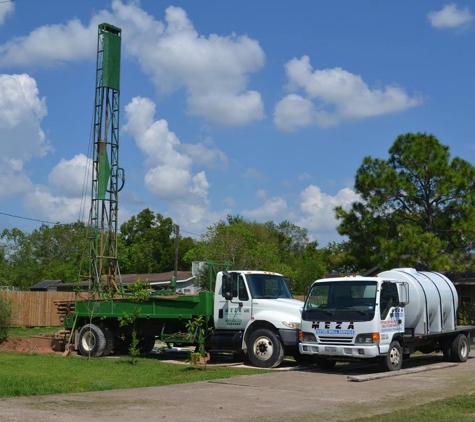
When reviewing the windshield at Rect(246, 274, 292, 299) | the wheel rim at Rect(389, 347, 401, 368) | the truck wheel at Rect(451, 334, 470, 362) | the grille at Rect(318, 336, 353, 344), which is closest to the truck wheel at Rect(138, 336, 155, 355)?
the windshield at Rect(246, 274, 292, 299)

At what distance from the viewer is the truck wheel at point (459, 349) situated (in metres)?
19.2

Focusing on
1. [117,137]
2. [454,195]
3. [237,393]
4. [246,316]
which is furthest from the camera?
[454,195]

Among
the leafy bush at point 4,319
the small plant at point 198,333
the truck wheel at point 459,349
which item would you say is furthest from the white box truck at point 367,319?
the leafy bush at point 4,319

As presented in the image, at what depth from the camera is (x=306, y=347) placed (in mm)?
16281

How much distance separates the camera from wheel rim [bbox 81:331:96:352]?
68.1 feet

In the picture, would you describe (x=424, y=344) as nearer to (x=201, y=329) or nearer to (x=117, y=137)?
(x=201, y=329)

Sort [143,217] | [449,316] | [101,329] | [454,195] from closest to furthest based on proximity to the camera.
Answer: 1. [449,316]
2. [101,329]
3. [454,195]
4. [143,217]

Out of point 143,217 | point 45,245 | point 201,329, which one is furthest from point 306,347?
point 45,245

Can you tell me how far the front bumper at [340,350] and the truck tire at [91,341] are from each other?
22.4 ft

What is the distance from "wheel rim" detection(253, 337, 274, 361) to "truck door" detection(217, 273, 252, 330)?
2.06 ft

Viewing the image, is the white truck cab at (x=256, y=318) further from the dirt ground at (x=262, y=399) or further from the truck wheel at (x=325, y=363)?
the dirt ground at (x=262, y=399)

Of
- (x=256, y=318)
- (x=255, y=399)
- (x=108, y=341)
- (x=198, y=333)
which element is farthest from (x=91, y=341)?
(x=255, y=399)

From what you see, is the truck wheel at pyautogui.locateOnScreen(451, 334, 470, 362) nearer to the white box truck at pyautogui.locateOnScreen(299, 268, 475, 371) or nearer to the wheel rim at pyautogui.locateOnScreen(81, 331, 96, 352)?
the white box truck at pyautogui.locateOnScreen(299, 268, 475, 371)

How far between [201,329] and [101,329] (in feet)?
12.6
